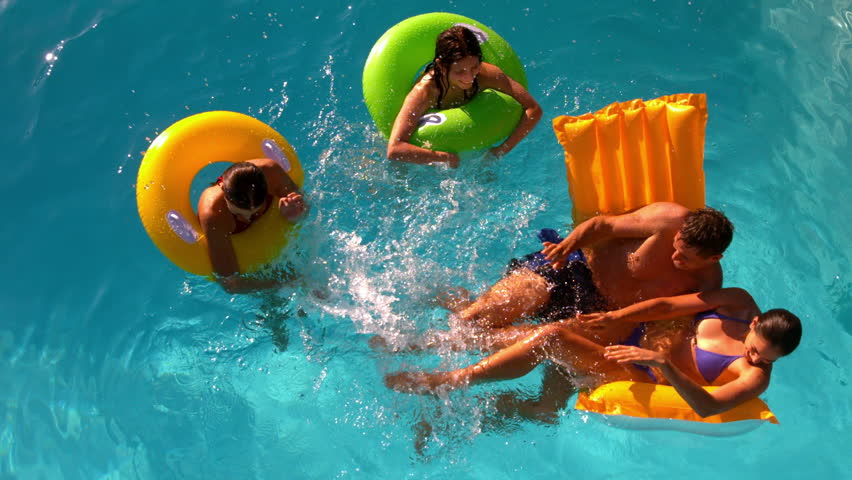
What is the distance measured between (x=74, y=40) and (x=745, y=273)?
578 cm

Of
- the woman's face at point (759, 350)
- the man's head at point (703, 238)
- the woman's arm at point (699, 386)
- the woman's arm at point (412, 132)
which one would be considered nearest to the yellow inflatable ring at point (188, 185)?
the woman's arm at point (412, 132)

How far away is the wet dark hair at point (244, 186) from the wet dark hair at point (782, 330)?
2.73 m

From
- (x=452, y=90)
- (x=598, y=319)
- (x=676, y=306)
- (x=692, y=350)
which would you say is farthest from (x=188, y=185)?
(x=692, y=350)

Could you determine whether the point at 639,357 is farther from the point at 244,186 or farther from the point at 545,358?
the point at 244,186

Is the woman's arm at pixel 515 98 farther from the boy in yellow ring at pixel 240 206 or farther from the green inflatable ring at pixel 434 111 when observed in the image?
the boy in yellow ring at pixel 240 206

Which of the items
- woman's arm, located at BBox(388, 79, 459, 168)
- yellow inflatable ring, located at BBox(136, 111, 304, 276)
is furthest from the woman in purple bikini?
yellow inflatable ring, located at BBox(136, 111, 304, 276)

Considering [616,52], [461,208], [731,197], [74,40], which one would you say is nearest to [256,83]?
[74,40]

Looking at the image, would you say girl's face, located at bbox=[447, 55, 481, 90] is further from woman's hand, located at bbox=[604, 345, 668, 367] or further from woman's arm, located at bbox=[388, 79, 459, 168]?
woman's hand, located at bbox=[604, 345, 668, 367]

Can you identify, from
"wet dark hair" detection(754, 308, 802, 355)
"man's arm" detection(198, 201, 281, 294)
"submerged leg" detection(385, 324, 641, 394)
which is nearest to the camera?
"wet dark hair" detection(754, 308, 802, 355)

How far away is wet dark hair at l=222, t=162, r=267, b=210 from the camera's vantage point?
139 inches

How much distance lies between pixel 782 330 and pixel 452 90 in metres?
2.56

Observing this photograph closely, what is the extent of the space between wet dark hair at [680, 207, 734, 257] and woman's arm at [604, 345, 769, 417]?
0.60m

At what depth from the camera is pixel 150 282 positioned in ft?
15.5

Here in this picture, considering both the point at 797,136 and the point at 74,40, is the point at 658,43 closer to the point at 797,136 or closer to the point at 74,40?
the point at 797,136
